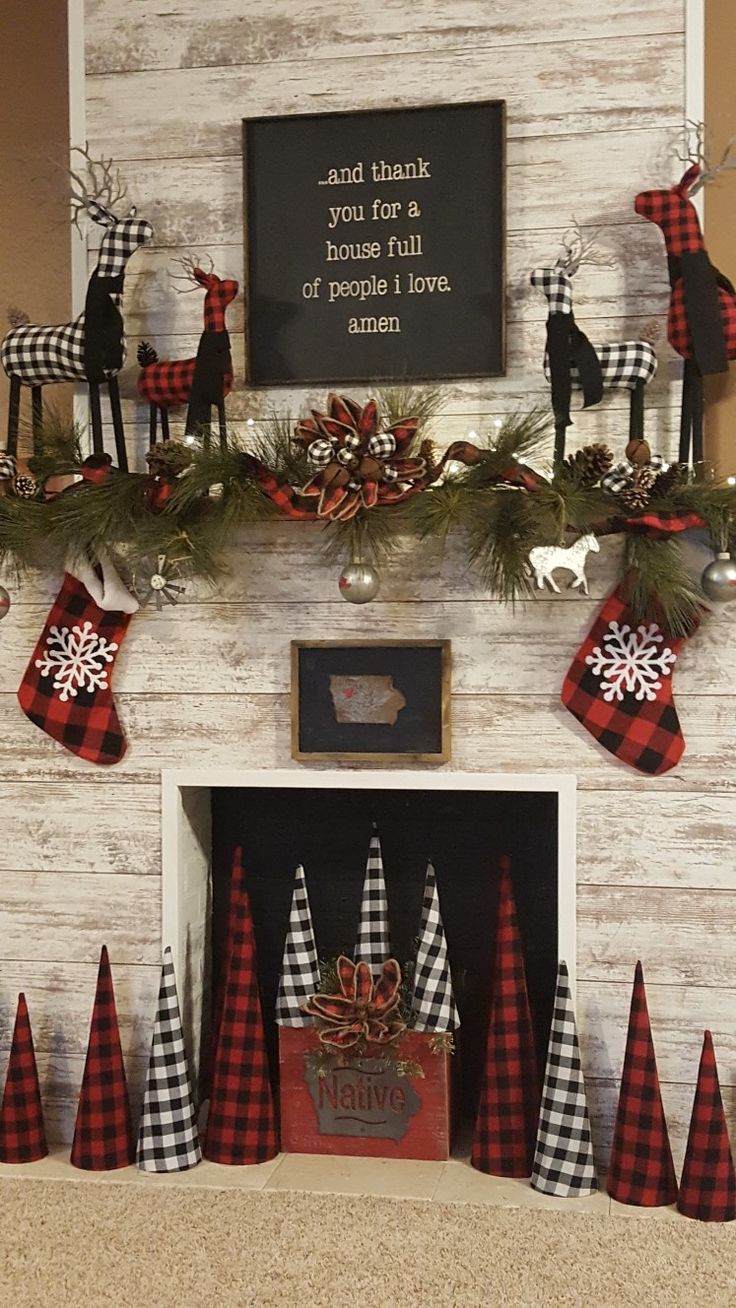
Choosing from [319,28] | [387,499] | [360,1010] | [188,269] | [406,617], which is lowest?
[360,1010]

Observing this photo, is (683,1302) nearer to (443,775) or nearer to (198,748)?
(443,775)

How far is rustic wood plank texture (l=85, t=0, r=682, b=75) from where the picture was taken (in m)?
2.14

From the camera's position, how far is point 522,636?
2076mm

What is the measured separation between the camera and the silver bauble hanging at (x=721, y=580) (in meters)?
1.88

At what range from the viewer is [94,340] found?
212 cm

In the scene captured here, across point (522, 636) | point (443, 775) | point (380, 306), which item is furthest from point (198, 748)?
point (380, 306)

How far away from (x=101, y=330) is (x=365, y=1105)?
131 cm

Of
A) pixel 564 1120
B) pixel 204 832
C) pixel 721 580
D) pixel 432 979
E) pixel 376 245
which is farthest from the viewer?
pixel 204 832

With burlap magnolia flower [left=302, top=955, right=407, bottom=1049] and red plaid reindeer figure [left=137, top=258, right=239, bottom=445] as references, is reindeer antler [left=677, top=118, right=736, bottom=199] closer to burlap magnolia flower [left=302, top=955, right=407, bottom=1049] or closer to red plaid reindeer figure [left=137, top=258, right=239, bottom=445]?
red plaid reindeer figure [left=137, top=258, right=239, bottom=445]

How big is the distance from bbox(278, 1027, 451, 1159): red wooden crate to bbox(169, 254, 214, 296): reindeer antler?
1246 millimetres

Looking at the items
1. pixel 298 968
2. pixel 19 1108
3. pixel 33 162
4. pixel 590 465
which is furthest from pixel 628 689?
pixel 33 162

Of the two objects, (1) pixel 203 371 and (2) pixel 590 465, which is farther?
(1) pixel 203 371

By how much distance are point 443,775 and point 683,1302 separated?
0.80m

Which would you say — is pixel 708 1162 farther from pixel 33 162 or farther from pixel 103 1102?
pixel 33 162
